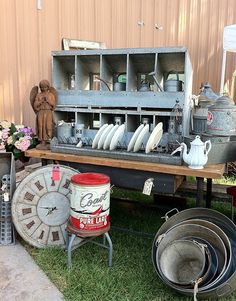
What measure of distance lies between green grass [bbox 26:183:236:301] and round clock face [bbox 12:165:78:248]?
130 mm

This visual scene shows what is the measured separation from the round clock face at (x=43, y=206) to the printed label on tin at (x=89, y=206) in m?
0.35

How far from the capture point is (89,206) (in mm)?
2354

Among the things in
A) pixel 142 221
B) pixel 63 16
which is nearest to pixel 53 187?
pixel 142 221

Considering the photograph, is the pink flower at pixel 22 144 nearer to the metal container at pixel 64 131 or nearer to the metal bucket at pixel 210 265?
the metal container at pixel 64 131

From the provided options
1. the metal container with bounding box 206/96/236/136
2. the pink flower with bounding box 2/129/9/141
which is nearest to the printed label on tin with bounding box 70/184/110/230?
the metal container with bounding box 206/96/236/136

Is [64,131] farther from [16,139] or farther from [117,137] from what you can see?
[117,137]

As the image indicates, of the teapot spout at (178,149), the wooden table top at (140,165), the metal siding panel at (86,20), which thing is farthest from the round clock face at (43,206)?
the metal siding panel at (86,20)

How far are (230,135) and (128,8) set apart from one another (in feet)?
9.60

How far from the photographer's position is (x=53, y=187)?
8.93 feet

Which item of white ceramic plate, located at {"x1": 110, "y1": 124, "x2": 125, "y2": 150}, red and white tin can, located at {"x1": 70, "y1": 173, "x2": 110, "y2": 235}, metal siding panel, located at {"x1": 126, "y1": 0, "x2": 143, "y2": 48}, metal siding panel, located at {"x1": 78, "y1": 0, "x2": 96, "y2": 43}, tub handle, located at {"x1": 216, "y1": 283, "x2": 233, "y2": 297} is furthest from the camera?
metal siding panel, located at {"x1": 126, "y1": 0, "x2": 143, "y2": 48}

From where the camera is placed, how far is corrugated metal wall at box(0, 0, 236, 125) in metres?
3.52

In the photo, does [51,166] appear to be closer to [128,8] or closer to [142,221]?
[142,221]

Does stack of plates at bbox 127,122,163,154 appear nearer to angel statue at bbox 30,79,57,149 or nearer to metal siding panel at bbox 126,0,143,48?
angel statue at bbox 30,79,57,149

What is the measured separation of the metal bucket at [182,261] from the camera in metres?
2.25
